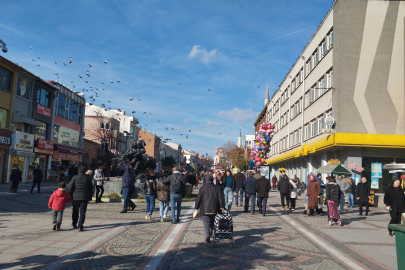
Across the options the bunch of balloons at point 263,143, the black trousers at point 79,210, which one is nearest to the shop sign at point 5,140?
the black trousers at point 79,210

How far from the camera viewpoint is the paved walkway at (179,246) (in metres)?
6.61

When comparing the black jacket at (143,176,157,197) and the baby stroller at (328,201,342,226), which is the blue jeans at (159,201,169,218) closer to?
the black jacket at (143,176,157,197)

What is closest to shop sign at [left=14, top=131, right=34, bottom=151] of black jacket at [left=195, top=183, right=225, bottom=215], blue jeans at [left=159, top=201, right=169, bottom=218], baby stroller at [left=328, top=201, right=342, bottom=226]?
blue jeans at [left=159, top=201, right=169, bottom=218]

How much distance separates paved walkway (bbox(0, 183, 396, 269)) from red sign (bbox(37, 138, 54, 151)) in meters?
24.3

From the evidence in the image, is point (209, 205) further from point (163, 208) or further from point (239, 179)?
point (239, 179)

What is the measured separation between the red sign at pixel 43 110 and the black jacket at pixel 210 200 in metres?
31.3

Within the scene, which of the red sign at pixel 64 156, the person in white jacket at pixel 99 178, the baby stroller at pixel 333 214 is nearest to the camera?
the baby stroller at pixel 333 214

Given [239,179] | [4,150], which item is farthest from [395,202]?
[4,150]

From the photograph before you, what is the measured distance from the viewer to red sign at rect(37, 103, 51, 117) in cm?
3584

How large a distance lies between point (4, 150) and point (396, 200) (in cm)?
2890

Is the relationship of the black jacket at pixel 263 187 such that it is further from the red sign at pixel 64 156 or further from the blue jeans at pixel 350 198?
the red sign at pixel 64 156

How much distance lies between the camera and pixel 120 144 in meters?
69.1

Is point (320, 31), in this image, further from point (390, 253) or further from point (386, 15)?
point (390, 253)

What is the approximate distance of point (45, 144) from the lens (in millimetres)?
36438
